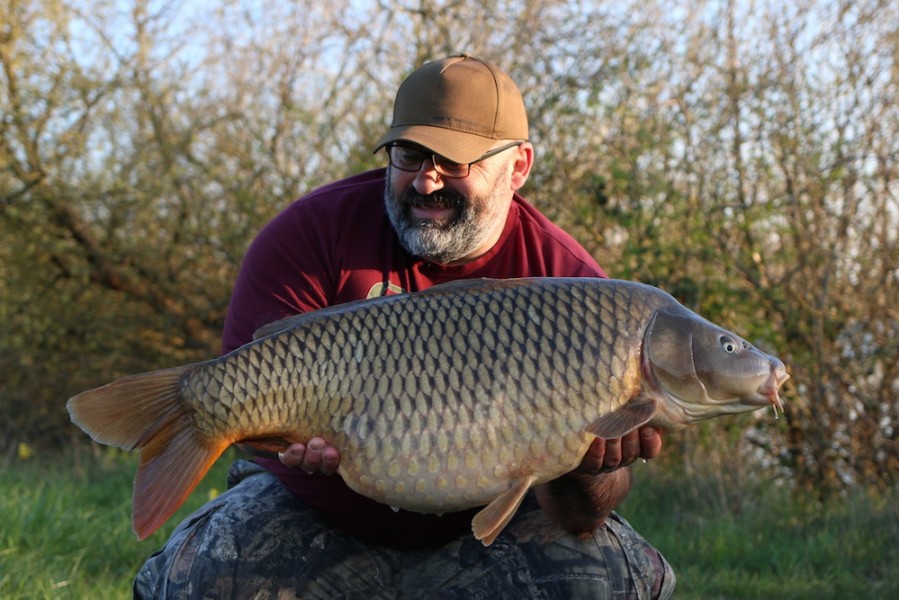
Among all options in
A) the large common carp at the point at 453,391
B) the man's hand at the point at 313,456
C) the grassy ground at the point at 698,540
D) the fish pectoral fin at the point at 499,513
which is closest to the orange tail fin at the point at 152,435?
the large common carp at the point at 453,391

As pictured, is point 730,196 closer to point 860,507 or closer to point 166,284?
point 860,507

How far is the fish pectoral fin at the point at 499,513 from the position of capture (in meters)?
1.79

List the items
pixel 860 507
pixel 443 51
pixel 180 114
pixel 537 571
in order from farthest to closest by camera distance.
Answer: pixel 180 114 < pixel 443 51 < pixel 860 507 < pixel 537 571

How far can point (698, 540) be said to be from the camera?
3320mm

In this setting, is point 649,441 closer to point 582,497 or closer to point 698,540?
point 582,497

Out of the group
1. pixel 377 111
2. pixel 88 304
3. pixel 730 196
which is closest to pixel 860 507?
pixel 730 196

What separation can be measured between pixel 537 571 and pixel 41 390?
15.5ft

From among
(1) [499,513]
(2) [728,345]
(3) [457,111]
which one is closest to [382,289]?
(3) [457,111]

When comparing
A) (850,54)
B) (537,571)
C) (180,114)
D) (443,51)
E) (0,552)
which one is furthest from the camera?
(180,114)

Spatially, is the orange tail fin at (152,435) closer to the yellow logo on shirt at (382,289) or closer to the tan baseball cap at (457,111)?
the yellow logo on shirt at (382,289)

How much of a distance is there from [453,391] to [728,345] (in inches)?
18.6

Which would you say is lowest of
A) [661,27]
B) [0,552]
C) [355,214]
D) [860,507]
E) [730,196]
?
[860,507]

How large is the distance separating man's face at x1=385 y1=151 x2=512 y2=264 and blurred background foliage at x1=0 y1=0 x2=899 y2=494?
2035 millimetres

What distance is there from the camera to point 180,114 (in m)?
5.88
